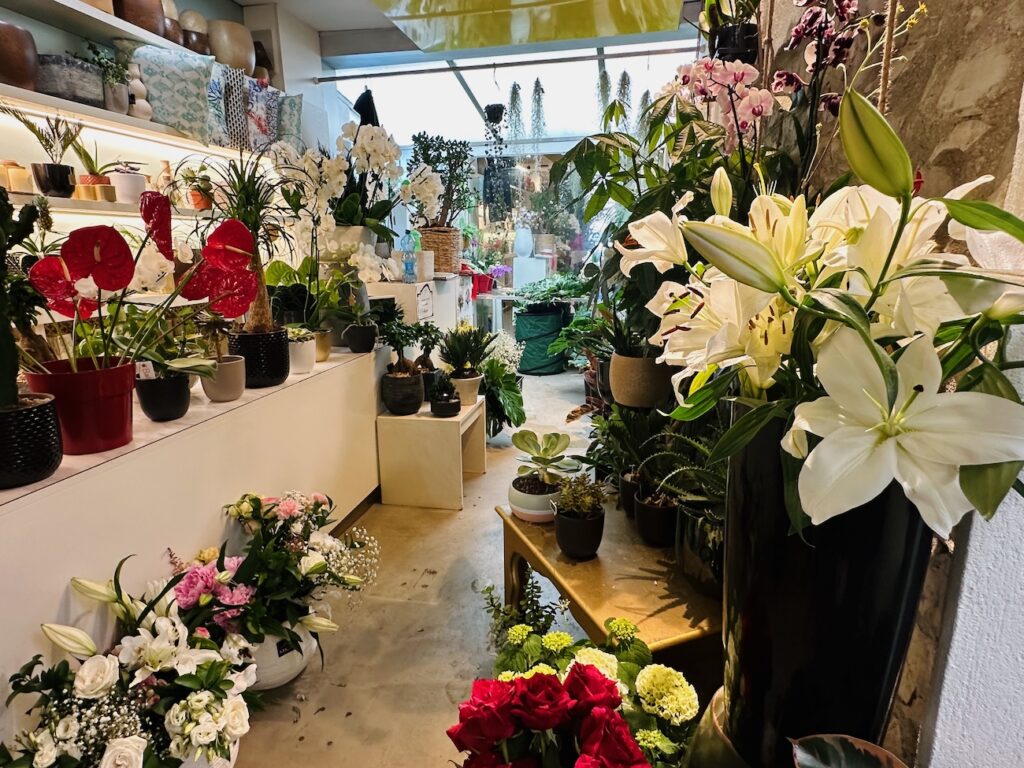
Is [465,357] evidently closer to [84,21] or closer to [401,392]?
[401,392]

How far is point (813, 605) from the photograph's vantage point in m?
0.55

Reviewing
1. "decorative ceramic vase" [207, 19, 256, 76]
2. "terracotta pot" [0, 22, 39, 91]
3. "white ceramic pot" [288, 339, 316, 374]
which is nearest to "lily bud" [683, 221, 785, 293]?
"white ceramic pot" [288, 339, 316, 374]

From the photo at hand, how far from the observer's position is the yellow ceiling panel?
250 centimetres

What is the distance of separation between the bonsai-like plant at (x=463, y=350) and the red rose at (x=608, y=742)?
2.55 m

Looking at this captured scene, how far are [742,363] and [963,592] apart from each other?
426 millimetres

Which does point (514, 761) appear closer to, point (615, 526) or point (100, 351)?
point (615, 526)

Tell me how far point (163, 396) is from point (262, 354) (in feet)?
1.45

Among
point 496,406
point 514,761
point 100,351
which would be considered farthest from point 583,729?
point 496,406

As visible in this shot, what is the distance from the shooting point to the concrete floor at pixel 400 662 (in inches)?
61.6

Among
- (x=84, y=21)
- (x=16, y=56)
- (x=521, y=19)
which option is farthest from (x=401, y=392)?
(x=84, y=21)

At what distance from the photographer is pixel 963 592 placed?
68 centimetres

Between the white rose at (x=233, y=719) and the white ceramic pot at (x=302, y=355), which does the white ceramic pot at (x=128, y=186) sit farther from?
the white rose at (x=233, y=719)

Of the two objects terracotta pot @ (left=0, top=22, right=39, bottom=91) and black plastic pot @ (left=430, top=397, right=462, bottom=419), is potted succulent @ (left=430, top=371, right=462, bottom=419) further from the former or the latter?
terracotta pot @ (left=0, top=22, right=39, bottom=91)

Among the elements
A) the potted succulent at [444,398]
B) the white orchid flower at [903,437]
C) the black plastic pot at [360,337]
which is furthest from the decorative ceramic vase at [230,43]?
the white orchid flower at [903,437]
